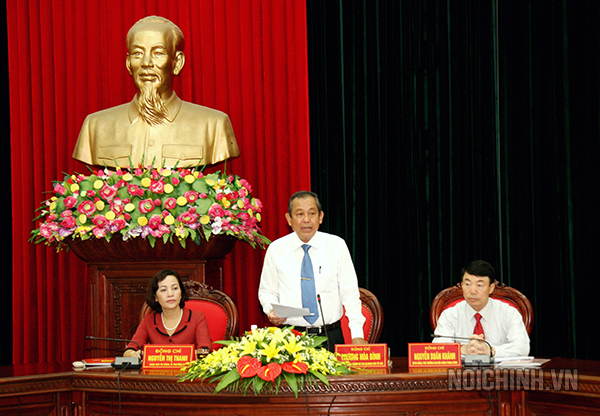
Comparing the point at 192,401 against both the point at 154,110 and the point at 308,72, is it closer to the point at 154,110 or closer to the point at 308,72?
the point at 154,110

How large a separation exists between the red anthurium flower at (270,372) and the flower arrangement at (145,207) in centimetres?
126

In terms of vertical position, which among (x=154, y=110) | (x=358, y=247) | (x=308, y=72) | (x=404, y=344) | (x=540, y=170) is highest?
(x=308, y=72)

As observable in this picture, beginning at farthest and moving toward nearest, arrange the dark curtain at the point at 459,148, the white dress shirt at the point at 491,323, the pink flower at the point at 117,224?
the dark curtain at the point at 459,148 → the pink flower at the point at 117,224 → the white dress shirt at the point at 491,323

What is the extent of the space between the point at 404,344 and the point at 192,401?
2.54m

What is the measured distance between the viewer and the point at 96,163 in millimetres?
4070

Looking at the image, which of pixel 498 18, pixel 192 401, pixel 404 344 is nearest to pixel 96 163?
pixel 192 401

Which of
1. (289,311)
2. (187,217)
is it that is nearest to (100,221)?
(187,217)

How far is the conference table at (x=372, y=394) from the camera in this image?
2.33 metres

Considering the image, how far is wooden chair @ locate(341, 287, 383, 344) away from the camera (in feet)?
10.7

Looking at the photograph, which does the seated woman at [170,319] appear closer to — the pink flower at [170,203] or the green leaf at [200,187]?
the pink flower at [170,203]

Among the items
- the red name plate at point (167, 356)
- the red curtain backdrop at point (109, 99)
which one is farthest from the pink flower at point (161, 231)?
the red curtain backdrop at point (109, 99)

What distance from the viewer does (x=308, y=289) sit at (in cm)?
321

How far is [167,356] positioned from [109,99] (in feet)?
9.50

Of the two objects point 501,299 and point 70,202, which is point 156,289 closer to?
point 70,202
